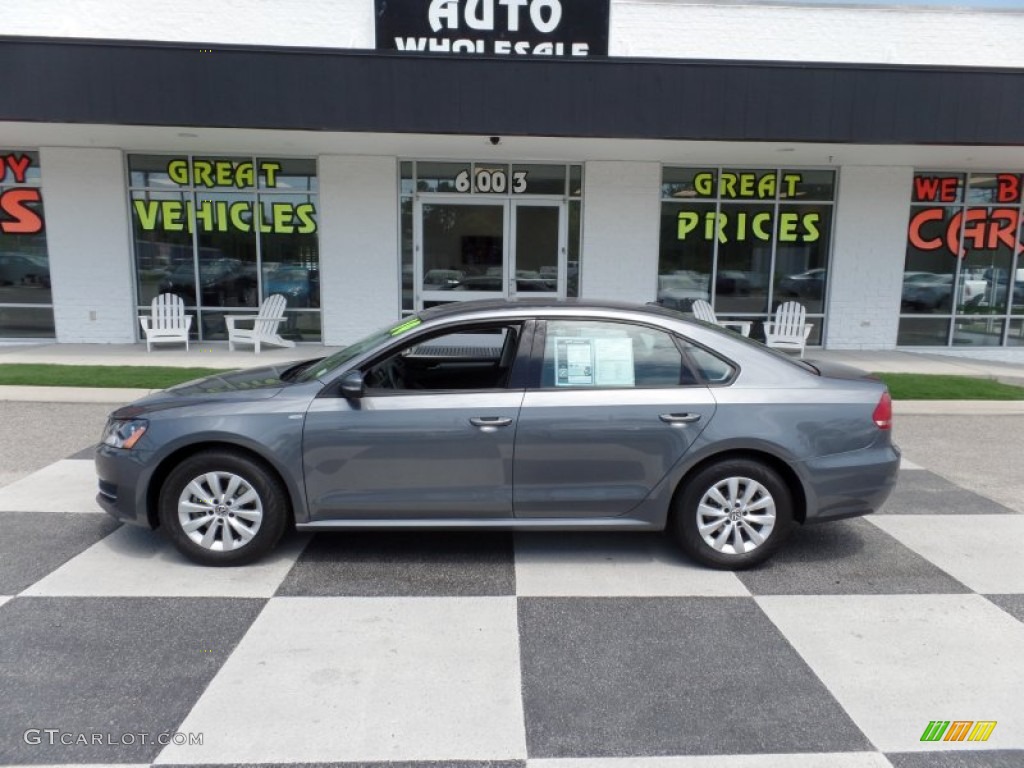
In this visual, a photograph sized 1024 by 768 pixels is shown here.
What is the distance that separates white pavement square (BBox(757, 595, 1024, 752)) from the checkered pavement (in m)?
0.01

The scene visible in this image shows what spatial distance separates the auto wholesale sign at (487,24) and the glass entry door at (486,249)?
2488mm

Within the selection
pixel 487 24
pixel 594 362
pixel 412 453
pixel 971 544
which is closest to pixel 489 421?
pixel 412 453

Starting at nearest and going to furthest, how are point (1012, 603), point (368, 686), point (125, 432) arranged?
point (368, 686)
point (1012, 603)
point (125, 432)

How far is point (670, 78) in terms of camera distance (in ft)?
33.0

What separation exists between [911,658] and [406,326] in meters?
3.26

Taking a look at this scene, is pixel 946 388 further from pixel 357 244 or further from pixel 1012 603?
pixel 357 244

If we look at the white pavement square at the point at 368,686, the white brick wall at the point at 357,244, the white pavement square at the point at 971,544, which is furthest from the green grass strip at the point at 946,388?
the white brick wall at the point at 357,244

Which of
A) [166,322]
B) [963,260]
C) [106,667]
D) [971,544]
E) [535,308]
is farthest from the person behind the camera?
[963,260]

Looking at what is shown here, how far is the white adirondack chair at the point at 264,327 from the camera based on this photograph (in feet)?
41.2

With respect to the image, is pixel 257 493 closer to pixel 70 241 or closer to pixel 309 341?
pixel 309 341

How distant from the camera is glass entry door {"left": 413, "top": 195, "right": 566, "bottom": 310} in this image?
13.1 m

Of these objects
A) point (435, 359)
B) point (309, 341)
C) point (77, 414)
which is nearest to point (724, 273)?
point (309, 341)

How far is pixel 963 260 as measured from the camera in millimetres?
13820

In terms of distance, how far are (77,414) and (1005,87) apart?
41.4 feet
